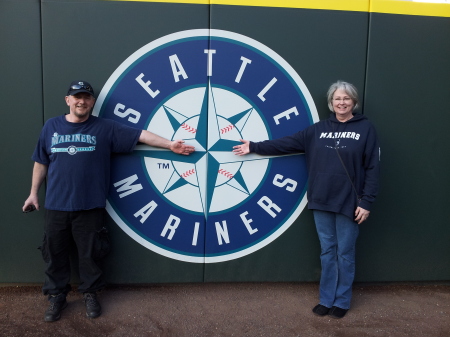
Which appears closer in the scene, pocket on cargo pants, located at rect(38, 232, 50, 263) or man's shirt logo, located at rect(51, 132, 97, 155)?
man's shirt logo, located at rect(51, 132, 97, 155)

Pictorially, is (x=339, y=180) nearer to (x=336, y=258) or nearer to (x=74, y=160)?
(x=336, y=258)

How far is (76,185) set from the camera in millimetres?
2461

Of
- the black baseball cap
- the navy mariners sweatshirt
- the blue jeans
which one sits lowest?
the blue jeans

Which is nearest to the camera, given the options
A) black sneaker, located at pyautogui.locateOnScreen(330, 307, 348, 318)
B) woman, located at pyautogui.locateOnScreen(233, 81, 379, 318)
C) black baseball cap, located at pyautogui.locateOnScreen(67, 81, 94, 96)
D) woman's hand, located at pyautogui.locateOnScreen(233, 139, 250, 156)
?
black baseball cap, located at pyautogui.locateOnScreen(67, 81, 94, 96)

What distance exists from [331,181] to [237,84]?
93 cm

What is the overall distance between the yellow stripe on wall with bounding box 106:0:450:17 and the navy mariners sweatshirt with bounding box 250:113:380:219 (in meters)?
0.79

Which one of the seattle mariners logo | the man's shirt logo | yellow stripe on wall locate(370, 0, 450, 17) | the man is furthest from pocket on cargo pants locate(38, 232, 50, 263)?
yellow stripe on wall locate(370, 0, 450, 17)

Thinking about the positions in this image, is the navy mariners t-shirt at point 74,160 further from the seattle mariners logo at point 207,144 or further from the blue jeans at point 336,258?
the blue jeans at point 336,258

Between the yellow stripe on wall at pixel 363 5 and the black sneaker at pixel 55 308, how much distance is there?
210 cm

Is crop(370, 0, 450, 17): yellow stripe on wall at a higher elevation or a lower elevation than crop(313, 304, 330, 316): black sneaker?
higher

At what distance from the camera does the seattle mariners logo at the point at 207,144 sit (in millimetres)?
2730

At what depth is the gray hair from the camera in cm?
254

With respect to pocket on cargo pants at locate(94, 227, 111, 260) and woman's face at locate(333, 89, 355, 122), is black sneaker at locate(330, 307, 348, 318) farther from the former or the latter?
pocket on cargo pants at locate(94, 227, 111, 260)

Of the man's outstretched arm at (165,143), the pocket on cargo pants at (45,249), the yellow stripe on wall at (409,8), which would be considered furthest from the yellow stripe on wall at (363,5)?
the pocket on cargo pants at (45,249)
